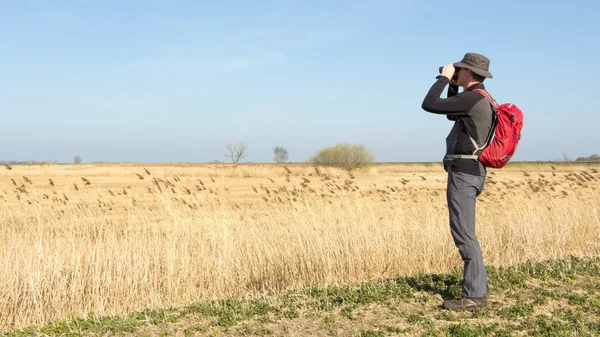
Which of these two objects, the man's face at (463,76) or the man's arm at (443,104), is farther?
the man's face at (463,76)

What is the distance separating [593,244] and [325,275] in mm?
5576

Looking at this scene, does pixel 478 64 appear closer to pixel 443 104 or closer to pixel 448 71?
pixel 448 71

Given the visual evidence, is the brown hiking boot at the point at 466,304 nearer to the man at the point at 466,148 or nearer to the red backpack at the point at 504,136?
the man at the point at 466,148

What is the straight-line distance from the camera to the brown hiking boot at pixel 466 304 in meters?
5.09

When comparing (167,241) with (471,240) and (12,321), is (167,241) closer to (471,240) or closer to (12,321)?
(12,321)

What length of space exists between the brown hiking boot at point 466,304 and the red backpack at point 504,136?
4.58ft

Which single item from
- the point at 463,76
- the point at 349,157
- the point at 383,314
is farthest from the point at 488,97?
the point at 349,157

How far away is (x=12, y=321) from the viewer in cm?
629

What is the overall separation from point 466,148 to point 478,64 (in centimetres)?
83

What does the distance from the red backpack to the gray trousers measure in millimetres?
248

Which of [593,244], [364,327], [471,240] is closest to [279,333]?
[364,327]

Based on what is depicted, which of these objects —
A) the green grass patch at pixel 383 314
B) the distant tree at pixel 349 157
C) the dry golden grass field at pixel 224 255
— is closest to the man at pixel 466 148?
the green grass patch at pixel 383 314

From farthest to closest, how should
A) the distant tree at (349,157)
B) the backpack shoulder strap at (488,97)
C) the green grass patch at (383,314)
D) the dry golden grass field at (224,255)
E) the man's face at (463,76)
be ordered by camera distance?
the distant tree at (349,157)
the dry golden grass field at (224,255)
the man's face at (463,76)
the backpack shoulder strap at (488,97)
the green grass patch at (383,314)

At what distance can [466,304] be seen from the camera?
Answer: 510 centimetres
